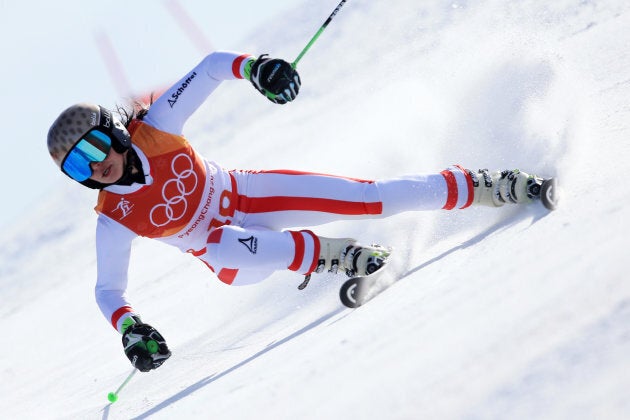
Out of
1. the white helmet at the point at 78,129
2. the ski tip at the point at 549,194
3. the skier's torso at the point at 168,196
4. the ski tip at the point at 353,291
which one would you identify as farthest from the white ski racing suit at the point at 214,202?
the ski tip at the point at 549,194

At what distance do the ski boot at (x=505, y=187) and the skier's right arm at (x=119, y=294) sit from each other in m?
1.65

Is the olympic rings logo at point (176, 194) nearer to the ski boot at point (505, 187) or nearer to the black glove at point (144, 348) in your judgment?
the black glove at point (144, 348)

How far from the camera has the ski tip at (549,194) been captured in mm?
3162

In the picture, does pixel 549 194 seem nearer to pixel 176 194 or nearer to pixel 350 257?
pixel 350 257

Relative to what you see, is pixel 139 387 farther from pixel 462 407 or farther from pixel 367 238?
pixel 462 407

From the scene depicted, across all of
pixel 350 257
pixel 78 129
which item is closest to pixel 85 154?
pixel 78 129

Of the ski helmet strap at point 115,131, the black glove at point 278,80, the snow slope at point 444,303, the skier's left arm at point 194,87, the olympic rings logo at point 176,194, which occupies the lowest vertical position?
the snow slope at point 444,303

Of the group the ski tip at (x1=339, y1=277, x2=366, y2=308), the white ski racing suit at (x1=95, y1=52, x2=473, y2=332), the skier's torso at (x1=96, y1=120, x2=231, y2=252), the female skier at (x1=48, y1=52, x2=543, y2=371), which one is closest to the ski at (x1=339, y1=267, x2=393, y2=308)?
the ski tip at (x1=339, y1=277, x2=366, y2=308)

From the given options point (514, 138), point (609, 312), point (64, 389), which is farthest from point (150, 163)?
point (64, 389)

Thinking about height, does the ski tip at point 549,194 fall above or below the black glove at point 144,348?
below

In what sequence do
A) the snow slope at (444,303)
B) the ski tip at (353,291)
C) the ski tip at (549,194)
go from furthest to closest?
the ski tip at (353,291) < the ski tip at (549,194) < the snow slope at (444,303)

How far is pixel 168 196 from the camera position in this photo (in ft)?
11.8

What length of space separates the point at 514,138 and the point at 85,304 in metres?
Answer: 6.58

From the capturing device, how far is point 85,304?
30.7 ft
